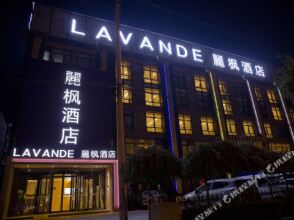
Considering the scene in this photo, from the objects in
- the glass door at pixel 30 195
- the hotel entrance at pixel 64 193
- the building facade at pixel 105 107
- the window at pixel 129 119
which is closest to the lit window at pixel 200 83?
the building facade at pixel 105 107

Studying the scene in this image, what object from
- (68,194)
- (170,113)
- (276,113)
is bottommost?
(68,194)

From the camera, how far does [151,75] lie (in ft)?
97.5

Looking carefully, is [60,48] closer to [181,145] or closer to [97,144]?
[97,144]

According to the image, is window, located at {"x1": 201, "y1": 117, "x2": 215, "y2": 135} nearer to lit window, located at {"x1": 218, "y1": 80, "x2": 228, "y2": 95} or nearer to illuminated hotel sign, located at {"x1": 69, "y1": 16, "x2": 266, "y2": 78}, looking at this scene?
lit window, located at {"x1": 218, "y1": 80, "x2": 228, "y2": 95}

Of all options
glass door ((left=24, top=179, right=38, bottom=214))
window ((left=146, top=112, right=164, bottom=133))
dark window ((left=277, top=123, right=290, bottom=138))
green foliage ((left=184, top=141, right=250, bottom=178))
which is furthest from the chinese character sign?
dark window ((left=277, top=123, right=290, bottom=138))

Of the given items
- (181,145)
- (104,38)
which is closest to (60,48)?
(104,38)

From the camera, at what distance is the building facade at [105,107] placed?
62.0 ft

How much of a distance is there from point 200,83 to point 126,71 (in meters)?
11.0

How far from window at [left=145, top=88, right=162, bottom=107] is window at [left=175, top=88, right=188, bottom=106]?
2568 millimetres

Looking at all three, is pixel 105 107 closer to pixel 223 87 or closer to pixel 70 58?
pixel 70 58

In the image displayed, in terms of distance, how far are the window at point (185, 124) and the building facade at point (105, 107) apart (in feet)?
0.43

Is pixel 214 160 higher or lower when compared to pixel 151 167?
higher

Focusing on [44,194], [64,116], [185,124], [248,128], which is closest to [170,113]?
[185,124]

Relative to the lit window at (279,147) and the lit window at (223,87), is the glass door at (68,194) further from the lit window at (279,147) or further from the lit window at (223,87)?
the lit window at (279,147)
